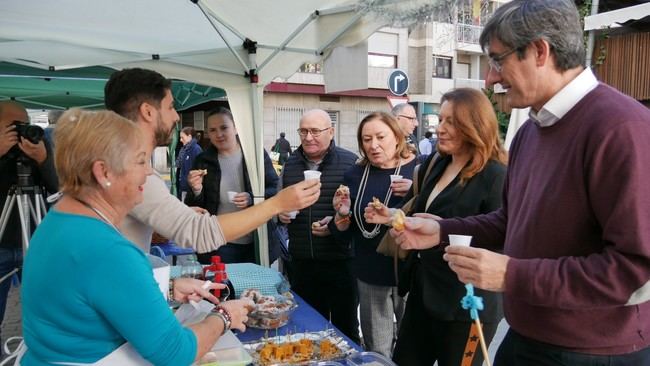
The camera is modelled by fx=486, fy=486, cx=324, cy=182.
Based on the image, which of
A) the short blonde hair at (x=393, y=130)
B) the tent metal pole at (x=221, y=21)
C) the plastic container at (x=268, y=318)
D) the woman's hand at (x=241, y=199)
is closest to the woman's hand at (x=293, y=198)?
the plastic container at (x=268, y=318)

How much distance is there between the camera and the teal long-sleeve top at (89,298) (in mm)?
1153

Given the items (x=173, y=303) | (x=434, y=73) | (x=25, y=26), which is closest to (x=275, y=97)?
(x=434, y=73)

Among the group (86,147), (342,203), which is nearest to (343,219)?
(342,203)

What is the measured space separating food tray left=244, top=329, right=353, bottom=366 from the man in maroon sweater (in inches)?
26.2

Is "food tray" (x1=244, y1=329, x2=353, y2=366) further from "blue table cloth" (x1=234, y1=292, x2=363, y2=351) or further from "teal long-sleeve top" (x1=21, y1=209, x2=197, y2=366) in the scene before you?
"teal long-sleeve top" (x1=21, y1=209, x2=197, y2=366)

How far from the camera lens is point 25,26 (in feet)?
11.6

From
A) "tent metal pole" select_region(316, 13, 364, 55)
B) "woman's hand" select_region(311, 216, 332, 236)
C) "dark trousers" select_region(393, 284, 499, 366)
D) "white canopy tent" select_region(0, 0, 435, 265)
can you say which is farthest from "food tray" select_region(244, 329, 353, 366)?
"tent metal pole" select_region(316, 13, 364, 55)

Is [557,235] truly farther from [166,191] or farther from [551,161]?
[166,191]

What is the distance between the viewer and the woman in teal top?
3.80 feet

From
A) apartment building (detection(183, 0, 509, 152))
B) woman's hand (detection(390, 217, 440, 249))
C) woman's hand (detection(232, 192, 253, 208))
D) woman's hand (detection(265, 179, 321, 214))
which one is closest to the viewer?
woman's hand (detection(390, 217, 440, 249))

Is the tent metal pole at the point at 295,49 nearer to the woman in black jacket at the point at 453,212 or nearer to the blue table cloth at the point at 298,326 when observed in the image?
the woman in black jacket at the point at 453,212

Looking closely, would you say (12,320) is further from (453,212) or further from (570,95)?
(570,95)

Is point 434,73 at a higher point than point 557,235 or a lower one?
higher

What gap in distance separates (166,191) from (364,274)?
141cm
